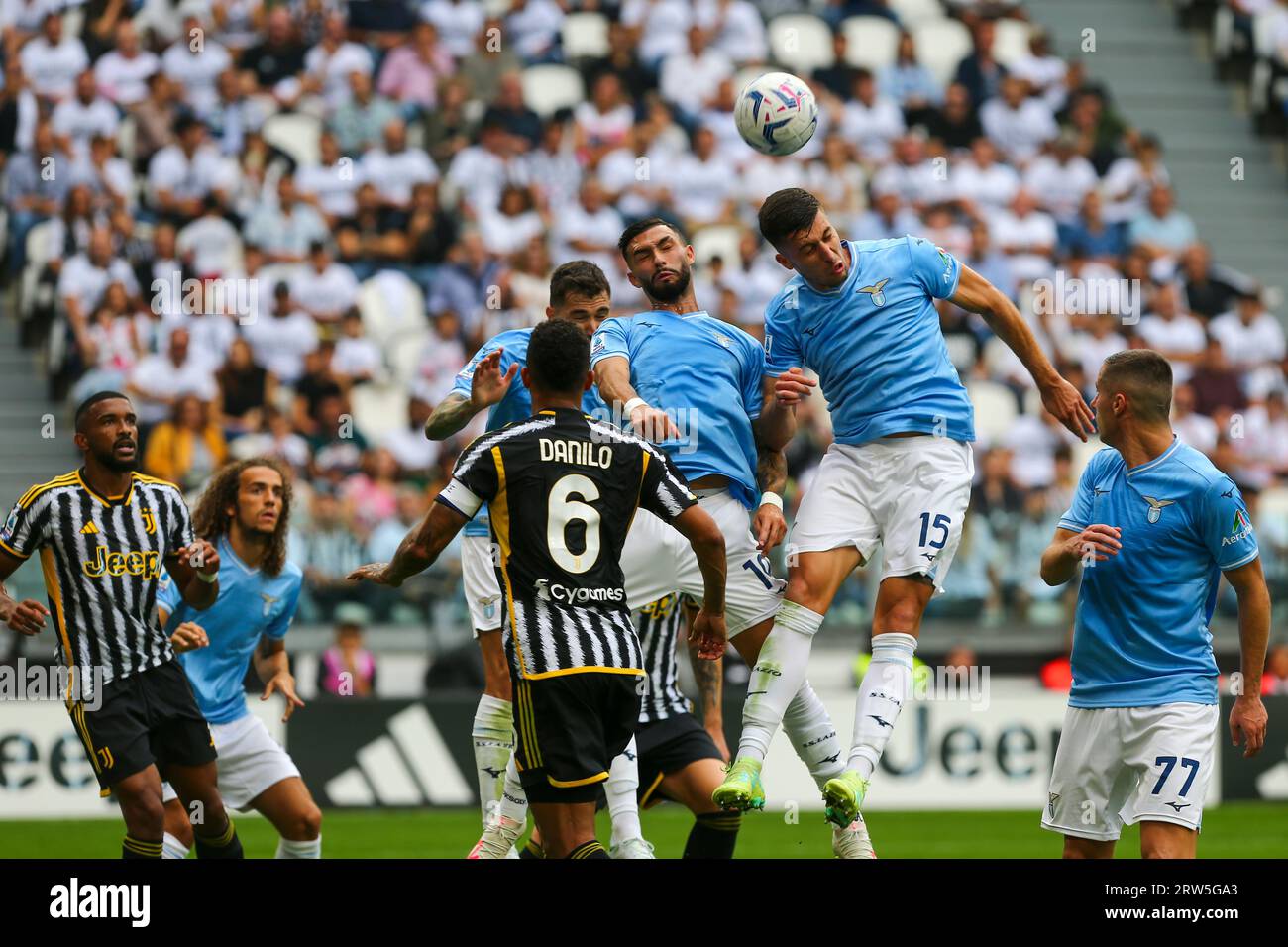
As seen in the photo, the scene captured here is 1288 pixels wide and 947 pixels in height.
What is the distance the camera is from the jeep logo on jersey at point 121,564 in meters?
8.91

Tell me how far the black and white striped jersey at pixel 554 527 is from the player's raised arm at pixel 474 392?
3.30 feet

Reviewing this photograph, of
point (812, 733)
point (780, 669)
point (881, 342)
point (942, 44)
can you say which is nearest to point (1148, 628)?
point (780, 669)

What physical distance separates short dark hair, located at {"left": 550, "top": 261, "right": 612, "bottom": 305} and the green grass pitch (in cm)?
473

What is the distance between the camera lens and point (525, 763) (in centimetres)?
748

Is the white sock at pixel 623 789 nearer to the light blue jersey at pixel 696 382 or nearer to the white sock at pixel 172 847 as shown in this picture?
the light blue jersey at pixel 696 382

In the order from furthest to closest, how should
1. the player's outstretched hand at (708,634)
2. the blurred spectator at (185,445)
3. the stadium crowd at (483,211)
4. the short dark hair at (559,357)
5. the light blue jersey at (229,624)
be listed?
the stadium crowd at (483,211)
the blurred spectator at (185,445)
the light blue jersey at (229,624)
the player's outstretched hand at (708,634)
the short dark hair at (559,357)

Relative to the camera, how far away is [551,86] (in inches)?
875

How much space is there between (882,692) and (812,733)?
2.56 feet

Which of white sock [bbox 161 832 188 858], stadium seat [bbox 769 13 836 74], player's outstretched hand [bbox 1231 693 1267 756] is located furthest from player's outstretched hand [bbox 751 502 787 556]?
stadium seat [bbox 769 13 836 74]

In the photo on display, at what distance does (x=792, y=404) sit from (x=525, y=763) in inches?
87.9

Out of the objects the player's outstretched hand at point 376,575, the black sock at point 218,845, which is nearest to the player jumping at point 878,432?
the player's outstretched hand at point 376,575

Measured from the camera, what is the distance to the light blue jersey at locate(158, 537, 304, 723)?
10.2 meters
